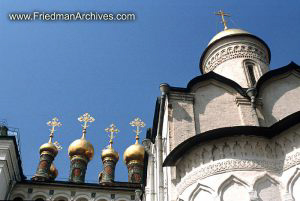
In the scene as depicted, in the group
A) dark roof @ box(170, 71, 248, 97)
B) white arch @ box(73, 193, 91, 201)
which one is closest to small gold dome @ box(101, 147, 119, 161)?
white arch @ box(73, 193, 91, 201)

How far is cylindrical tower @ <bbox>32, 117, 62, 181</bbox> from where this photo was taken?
23500mm

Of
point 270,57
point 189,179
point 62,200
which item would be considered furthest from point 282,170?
point 62,200

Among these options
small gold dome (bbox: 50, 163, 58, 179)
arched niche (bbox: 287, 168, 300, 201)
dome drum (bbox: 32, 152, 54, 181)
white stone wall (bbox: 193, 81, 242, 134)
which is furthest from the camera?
small gold dome (bbox: 50, 163, 58, 179)

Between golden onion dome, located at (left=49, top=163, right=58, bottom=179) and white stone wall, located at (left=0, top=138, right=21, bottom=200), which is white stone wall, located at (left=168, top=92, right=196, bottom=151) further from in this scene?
golden onion dome, located at (left=49, top=163, right=58, bottom=179)

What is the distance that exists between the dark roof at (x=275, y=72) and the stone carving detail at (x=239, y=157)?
9.42 ft

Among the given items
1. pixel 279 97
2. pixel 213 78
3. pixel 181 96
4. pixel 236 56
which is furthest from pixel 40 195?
pixel 279 97

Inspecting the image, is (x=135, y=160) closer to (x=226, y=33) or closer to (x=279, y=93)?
(x=226, y=33)

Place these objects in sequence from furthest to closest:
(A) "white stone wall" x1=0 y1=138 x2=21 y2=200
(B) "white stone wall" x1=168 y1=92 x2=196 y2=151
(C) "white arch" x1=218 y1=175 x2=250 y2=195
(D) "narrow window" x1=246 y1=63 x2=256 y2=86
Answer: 1. (D) "narrow window" x1=246 y1=63 x2=256 y2=86
2. (A) "white stone wall" x1=0 y1=138 x2=21 y2=200
3. (B) "white stone wall" x1=168 y1=92 x2=196 y2=151
4. (C) "white arch" x1=218 y1=175 x2=250 y2=195

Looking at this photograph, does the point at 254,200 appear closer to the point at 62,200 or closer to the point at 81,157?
the point at 62,200

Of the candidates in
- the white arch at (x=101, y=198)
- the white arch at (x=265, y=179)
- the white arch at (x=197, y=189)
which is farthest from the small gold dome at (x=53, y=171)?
the white arch at (x=265, y=179)

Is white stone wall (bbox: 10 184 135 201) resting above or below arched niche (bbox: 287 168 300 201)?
above

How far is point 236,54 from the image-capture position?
47.7ft

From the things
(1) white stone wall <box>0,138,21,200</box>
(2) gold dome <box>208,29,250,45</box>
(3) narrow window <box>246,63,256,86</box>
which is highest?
(2) gold dome <box>208,29,250,45</box>

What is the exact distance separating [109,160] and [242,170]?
54.4 feet
